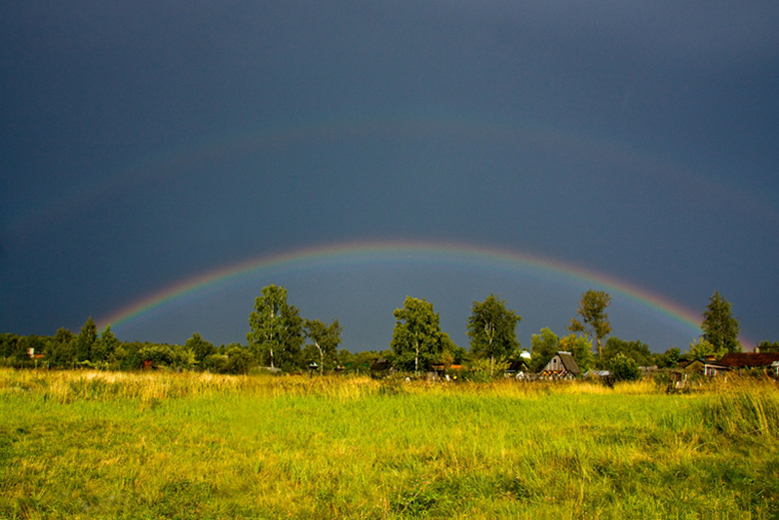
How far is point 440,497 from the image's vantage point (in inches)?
207

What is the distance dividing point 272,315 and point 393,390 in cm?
3578

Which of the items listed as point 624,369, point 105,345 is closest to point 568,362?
point 624,369

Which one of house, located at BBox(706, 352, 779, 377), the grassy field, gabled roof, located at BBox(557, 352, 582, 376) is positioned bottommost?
gabled roof, located at BBox(557, 352, 582, 376)

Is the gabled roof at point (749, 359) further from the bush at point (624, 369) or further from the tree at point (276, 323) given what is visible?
the tree at point (276, 323)

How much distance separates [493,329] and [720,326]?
37.5 meters

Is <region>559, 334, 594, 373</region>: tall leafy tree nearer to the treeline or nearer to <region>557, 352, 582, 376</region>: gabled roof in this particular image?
the treeline

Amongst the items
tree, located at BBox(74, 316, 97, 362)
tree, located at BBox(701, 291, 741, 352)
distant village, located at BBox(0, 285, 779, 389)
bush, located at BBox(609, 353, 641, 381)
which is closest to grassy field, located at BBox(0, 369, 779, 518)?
bush, located at BBox(609, 353, 641, 381)

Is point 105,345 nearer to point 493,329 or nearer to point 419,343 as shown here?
point 419,343

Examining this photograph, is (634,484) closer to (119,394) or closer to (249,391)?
(249,391)

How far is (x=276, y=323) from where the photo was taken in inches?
2051

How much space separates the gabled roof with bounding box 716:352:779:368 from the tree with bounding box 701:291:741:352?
20.6m

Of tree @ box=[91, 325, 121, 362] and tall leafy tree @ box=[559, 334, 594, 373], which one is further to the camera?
tall leafy tree @ box=[559, 334, 594, 373]

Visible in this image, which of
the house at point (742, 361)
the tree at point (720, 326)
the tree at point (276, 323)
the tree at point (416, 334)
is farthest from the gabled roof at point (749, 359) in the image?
the tree at point (276, 323)

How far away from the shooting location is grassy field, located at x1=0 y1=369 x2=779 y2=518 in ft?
16.3
